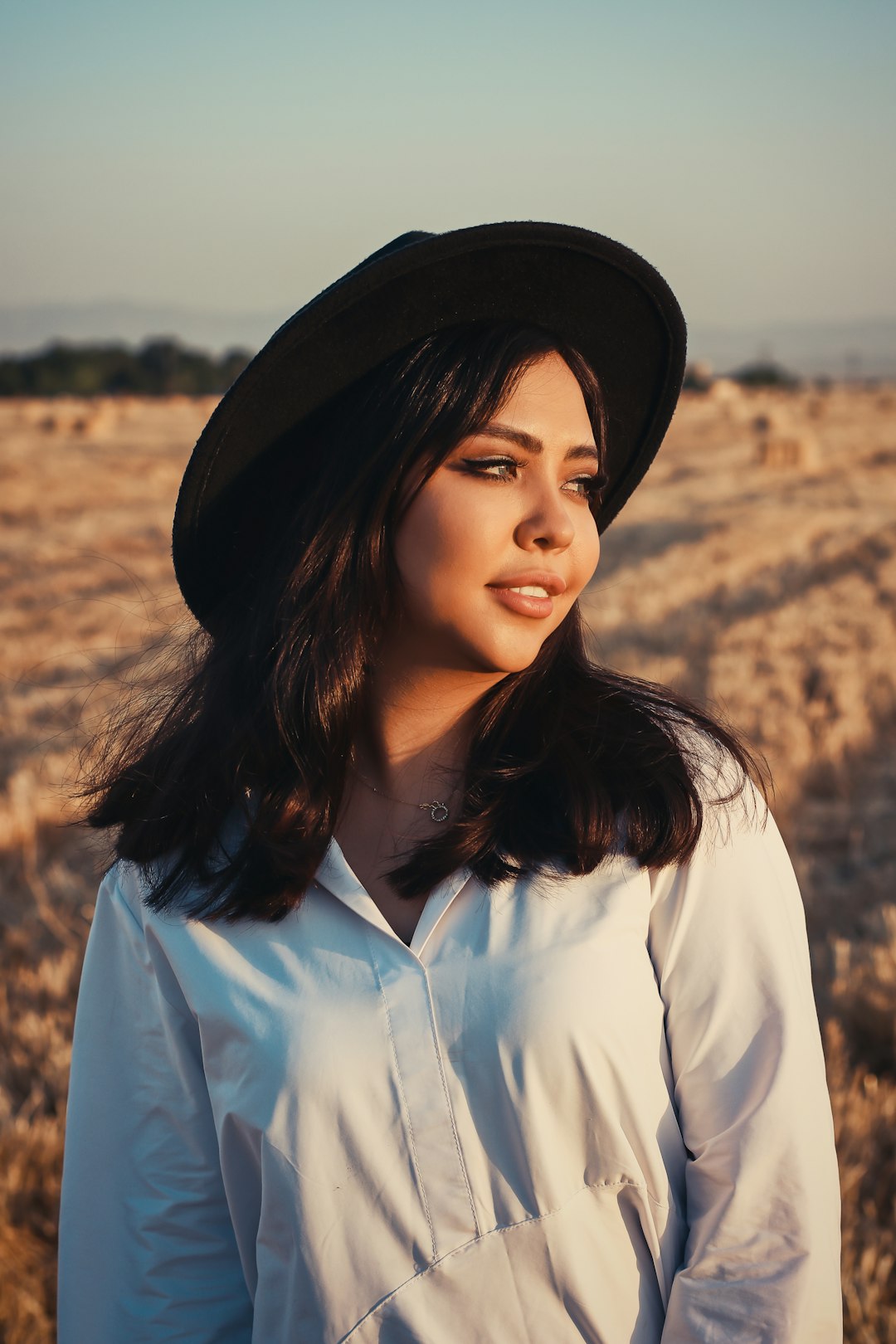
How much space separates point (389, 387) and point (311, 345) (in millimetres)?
156

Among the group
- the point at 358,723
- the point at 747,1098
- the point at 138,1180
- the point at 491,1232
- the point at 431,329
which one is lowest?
the point at 138,1180

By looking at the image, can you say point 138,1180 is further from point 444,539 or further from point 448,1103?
point 444,539

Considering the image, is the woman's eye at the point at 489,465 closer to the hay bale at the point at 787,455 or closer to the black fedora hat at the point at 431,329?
the black fedora hat at the point at 431,329

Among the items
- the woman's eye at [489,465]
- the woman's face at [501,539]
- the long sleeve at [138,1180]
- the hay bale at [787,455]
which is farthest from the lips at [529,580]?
the hay bale at [787,455]

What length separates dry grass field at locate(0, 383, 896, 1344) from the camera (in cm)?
298

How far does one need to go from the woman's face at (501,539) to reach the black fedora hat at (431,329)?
15 centimetres

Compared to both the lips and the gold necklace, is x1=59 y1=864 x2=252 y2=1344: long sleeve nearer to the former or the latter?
the gold necklace

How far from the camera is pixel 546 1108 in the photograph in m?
1.61

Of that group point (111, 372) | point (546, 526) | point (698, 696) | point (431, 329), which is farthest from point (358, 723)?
point (111, 372)

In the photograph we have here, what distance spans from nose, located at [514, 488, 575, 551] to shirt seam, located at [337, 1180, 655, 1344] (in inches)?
37.2

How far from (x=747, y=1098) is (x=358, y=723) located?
885 mm

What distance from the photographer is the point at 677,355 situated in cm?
212

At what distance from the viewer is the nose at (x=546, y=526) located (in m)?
1.77

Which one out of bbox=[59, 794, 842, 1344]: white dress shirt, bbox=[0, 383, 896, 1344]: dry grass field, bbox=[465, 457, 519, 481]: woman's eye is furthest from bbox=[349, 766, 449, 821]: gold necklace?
bbox=[0, 383, 896, 1344]: dry grass field
